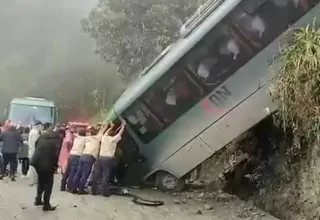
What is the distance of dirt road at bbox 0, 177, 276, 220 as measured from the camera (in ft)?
31.2

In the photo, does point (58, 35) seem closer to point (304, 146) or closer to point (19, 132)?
point (19, 132)

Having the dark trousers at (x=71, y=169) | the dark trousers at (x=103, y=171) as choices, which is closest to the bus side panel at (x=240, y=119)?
the dark trousers at (x=103, y=171)

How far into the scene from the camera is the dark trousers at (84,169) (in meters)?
11.4

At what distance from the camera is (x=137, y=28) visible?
26.7 m

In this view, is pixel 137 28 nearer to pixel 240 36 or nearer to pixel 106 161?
pixel 106 161

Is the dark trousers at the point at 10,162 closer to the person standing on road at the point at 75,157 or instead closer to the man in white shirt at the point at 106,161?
the person standing on road at the point at 75,157

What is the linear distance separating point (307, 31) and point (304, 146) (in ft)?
5.87

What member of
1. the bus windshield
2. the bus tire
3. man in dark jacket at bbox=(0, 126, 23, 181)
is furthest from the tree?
the bus tire

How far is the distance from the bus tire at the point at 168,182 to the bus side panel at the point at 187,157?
212 millimetres

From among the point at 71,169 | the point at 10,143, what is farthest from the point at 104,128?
the point at 10,143

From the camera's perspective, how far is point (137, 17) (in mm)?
26922

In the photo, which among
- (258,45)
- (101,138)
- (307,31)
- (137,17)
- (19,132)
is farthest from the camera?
(137,17)

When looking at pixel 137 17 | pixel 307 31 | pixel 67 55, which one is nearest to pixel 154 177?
pixel 307 31

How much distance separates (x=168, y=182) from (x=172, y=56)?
2.48 m
